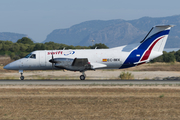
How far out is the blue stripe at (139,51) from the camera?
3169cm

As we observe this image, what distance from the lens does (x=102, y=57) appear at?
3167 centimetres

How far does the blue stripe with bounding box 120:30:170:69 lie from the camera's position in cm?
3169

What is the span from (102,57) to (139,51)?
Result: 14.1 ft

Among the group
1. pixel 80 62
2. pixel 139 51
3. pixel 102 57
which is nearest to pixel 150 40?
pixel 139 51

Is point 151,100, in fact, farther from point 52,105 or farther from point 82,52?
point 82,52

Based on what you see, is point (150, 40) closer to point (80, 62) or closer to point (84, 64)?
point (84, 64)

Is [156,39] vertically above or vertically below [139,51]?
above

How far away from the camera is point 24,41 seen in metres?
105

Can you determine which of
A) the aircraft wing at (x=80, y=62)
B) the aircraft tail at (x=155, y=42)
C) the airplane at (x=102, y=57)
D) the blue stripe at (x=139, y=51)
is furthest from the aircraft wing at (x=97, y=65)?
the aircraft tail at (x=155, y=42)

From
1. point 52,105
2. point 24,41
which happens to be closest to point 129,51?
point 52,105

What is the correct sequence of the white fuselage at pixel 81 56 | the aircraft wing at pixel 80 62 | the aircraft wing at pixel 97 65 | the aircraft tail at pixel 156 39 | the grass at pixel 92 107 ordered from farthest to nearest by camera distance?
the aircraft tail at pixel 156 39
the white fuselage at pixel 81 56
the aircraft wing at pixel 97 65
the aircraft wing at pixel 80 62
the grass at pixel 92 107

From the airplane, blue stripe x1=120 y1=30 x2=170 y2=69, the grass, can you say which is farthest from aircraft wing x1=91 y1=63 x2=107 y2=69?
the grass

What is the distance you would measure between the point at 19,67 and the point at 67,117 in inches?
830

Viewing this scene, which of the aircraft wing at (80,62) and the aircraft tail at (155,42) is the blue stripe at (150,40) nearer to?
the aircraft tail at (155,42)
